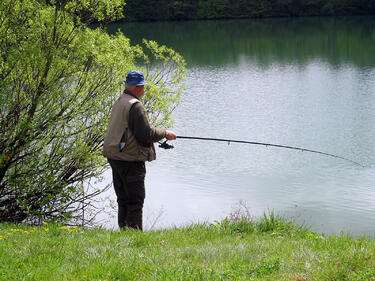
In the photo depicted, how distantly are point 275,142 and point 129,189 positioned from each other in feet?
34.3

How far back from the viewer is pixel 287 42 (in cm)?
4531

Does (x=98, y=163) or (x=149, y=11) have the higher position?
(x=149, y=11)

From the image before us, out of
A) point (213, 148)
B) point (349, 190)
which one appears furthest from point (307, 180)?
point (213, 148)

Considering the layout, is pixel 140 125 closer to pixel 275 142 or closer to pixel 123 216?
pixel 123 216

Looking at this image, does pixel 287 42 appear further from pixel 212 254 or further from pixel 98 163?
pixel 212 254

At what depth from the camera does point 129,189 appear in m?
6.24

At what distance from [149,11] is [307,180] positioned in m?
66.2

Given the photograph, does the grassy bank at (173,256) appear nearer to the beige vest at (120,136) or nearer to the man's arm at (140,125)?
the beige vest at (120,136)

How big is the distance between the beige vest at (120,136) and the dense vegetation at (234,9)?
68.7 meters

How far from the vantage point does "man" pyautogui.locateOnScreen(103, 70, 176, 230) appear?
6.03 m

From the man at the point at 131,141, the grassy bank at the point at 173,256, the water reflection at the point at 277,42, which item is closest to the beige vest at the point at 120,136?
the man at the point at 131,141

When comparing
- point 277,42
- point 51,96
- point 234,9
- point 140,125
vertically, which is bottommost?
point 277,42

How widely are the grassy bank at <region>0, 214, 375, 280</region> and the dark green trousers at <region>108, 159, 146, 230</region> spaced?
42 cm

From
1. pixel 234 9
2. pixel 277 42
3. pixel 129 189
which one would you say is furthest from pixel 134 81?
pixel 234 9
